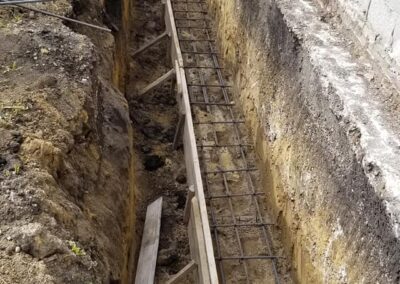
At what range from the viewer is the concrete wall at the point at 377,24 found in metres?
3.29

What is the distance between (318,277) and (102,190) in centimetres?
178

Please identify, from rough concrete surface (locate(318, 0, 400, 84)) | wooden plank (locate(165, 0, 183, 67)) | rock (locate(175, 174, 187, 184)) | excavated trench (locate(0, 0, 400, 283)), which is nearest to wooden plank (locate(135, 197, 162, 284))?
excavated trench (locate(0, 0, 400, 283))

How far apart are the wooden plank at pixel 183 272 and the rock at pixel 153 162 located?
4.80ft

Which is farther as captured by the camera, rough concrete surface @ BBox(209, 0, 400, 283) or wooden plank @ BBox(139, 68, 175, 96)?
wooden plank @ BBox(139, 68, 175, 96)

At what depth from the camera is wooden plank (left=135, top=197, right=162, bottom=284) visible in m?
4.19

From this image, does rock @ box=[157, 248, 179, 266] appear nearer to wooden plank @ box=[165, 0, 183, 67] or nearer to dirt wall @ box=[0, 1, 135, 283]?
dirt wall @ box=[0, 1, 135, 283]

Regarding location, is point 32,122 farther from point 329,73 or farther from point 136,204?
point 329,73

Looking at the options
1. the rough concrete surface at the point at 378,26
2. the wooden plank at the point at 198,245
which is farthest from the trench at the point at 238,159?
the rough concrete surface at the point at 378,26

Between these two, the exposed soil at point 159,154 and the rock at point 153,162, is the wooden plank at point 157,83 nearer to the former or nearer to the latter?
the exposed soil at point 159,154

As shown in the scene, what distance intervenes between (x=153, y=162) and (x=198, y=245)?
1.53 meters

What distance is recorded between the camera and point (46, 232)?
2885mm

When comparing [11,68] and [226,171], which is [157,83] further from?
[11,68]

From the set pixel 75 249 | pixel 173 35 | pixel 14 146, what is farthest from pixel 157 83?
pixel 75 249

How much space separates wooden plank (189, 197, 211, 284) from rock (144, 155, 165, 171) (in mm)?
1009
